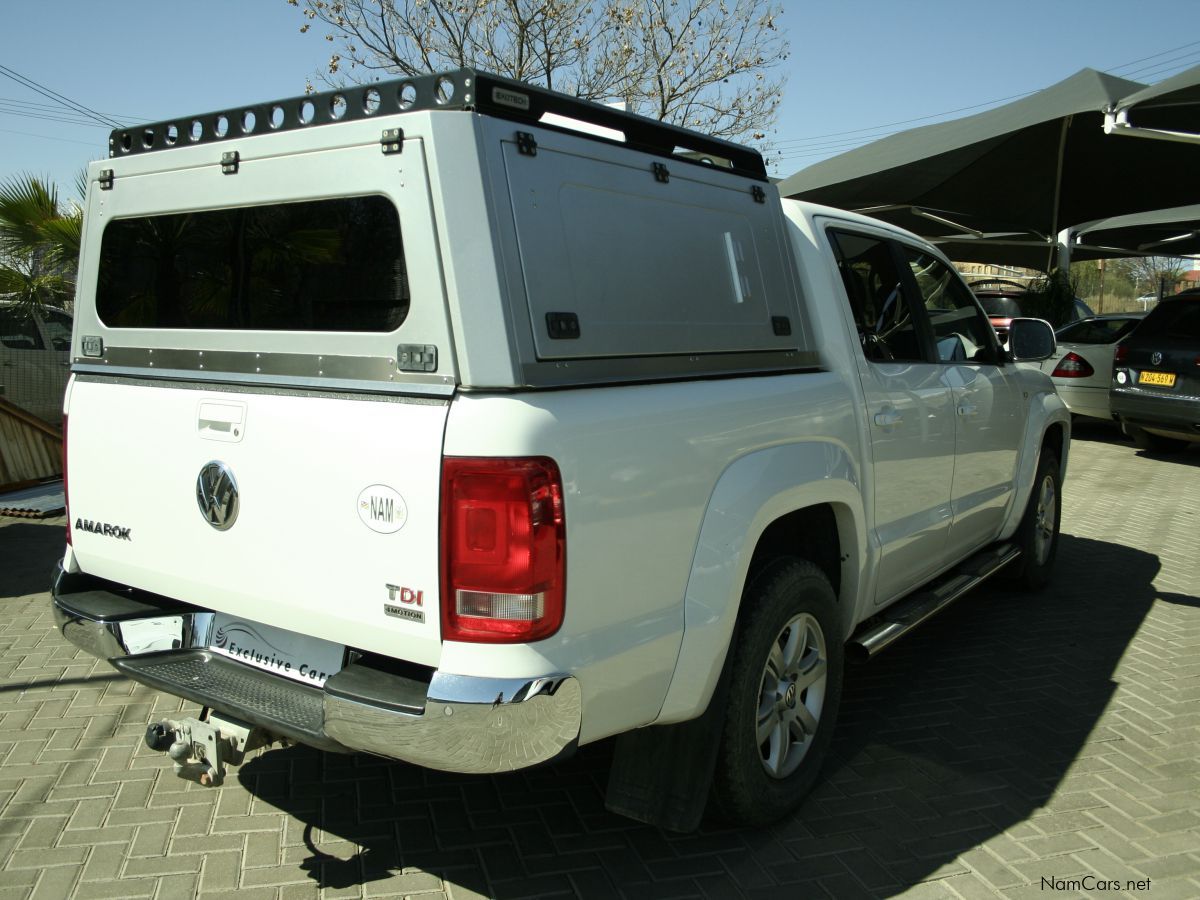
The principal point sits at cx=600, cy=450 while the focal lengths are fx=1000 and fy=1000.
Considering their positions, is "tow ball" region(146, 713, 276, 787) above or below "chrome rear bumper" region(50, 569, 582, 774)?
below

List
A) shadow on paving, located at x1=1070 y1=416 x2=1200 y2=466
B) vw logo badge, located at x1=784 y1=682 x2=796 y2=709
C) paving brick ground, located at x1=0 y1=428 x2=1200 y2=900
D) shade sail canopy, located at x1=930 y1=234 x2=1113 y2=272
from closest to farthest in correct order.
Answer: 1. paving brick ground, located at x1=0 y1=428 x2=1200 y2=900
2. vw logo badge, located at x1=784 y1=682 x2=796 y2=709
3. shadow on paving, located at x1=1070 y1=416 x2=1200 y2=466
4. shade sail canopy, located at x1=930 y1=234 x2=1113 y2=272

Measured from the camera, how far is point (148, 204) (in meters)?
3.08

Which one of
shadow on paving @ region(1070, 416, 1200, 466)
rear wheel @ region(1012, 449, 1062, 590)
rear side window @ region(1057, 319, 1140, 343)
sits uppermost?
rear side window @ region(1057, 319, 1140, 343)

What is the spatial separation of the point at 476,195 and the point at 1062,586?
5.21m

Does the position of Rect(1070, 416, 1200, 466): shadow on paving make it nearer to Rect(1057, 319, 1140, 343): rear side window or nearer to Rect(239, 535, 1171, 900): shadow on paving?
Rect(1057, 319, 1140, 343): rear side window

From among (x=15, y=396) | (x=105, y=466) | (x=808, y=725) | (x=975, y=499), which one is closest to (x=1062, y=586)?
(x=975, y=499)

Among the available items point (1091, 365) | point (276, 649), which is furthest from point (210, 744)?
point (1091, 365)

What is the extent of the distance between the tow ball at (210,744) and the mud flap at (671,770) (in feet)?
3.32

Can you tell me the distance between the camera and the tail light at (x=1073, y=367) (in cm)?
1247

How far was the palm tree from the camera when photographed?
8.81 meters

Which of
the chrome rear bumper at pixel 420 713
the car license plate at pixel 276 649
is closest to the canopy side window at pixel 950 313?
the chrome rear bumper at pixel 420 713

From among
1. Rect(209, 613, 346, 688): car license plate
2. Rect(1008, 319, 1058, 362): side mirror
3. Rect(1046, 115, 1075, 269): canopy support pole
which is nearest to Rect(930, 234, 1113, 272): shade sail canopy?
Rect(1046, 115, 1075, 269): canopy support pole

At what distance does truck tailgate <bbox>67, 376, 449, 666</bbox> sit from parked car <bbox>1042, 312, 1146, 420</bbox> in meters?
11.5

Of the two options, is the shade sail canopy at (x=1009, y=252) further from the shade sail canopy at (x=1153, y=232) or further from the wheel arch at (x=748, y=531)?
the wheel arch at (x=748, y=531)
